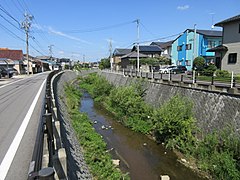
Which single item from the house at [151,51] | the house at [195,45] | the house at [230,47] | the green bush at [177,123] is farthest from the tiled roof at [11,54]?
the green bush at [177,123]

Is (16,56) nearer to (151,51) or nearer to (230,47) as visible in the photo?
(151,51)

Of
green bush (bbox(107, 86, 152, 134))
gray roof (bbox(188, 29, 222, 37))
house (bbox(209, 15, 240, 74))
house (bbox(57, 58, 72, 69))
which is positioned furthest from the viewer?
house (bbox(57, 58, 72, 69))

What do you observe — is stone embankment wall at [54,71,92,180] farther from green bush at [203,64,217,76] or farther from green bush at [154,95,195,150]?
green bush at [203,64,217,76]

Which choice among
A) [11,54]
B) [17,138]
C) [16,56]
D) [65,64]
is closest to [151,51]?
[16,56]

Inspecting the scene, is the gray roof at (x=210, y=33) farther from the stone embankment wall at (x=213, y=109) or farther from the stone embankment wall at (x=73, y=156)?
the stone embankment wall at (x=73, y=156)

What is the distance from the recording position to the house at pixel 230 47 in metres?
21.9

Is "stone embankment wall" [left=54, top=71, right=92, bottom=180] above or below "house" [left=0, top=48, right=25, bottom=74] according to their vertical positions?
below

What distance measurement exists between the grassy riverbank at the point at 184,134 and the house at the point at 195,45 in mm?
21874

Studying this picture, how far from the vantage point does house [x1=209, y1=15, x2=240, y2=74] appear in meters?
21.9

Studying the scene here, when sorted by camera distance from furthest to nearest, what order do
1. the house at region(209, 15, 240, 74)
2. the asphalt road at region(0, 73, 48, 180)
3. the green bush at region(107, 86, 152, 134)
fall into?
the house at region(209, 15, 240, 74)
the green bush at region(107, 86, 152, 134)
the asphalt road at region(0, 73, 48, 180)

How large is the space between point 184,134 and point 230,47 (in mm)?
15554

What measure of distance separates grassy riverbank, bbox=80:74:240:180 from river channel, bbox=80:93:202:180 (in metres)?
0.74

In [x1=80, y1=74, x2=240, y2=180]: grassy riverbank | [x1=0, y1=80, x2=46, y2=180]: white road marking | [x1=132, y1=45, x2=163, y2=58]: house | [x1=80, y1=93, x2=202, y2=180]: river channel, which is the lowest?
[x1=80, y1=93, x2=202, y2=180]: river channel

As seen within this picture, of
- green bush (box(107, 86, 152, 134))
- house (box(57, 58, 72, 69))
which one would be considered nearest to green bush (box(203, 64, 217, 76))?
green bush (box(107, 86, 152, 134))
